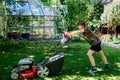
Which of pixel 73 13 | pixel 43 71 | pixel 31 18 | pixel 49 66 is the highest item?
pixel 73 13

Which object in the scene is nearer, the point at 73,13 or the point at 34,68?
the point at 34,68

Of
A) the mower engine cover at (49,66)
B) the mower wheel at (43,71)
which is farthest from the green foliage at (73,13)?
the mower wheel at (43,71)

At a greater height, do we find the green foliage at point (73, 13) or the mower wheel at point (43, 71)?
the green foliage at point (73, 13)

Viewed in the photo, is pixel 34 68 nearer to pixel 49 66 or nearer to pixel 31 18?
pixel 49 66

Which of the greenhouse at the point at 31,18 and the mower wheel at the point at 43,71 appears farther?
the greenhouse at the point at 31,18

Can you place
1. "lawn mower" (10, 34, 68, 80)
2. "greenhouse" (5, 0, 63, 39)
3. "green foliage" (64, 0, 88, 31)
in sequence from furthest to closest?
"greenhouse" (5, 0, 63, 39)
"green foliage" (64, 0, 88, 31)
"lawn mower" (10, 34, 68, 80)

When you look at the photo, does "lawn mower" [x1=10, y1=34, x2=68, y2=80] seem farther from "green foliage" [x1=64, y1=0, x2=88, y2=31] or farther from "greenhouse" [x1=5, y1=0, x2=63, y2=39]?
"greenhouse" [x1=5, y1=0, x2=63, y2=39]

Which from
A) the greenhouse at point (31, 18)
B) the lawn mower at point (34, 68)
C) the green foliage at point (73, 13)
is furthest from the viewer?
the greenhouse at point (31, 18)

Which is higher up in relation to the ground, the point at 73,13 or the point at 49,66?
the point at 73,13

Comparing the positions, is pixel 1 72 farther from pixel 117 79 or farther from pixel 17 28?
pixel 17 28

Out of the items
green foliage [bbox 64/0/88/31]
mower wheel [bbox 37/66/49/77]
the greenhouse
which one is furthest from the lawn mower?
the greenhouse

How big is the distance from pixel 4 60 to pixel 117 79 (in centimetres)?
528

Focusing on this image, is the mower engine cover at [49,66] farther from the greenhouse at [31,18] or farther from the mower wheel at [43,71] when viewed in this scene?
the greenhouse at [31,18]

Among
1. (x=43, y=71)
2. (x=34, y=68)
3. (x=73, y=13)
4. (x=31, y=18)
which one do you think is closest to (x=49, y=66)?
(x=43, y=71)
